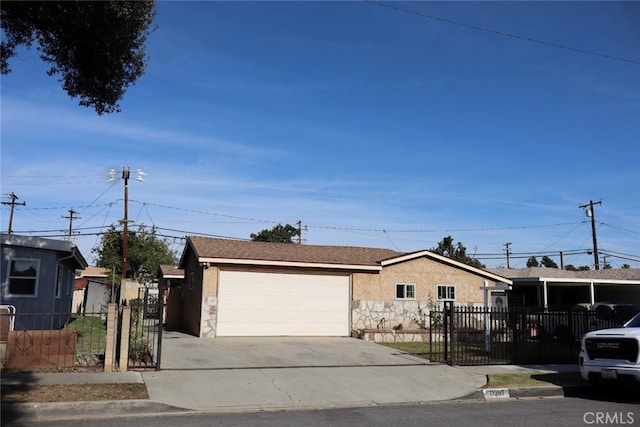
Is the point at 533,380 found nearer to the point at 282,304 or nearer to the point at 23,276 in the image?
the point at 282,304

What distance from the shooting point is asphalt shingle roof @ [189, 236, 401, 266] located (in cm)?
2128

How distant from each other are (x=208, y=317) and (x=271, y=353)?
5.04m

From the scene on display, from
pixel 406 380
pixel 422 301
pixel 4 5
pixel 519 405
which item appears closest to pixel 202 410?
pixel 406 380

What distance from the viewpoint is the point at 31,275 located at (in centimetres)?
1873

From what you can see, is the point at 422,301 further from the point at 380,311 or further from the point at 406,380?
the point at 406,380

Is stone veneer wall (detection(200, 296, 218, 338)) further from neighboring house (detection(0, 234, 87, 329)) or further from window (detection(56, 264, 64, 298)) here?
window (detection(56, 264, 64, 298))

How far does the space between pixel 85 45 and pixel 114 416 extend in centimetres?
604

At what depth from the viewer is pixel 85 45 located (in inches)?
349

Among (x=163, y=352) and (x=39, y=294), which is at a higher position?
(x=39, y=294)

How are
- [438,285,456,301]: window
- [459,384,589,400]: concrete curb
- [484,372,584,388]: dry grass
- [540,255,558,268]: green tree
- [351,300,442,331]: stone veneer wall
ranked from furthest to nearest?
[540,255,558,268]: green tree → [438,285,456,301]: window → [351,300,442,331]: stone veneer wall → [484,372,584,388]: dry grass → [459,384,589,400]: concrete curb

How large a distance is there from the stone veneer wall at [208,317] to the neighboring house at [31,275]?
4.56 metres

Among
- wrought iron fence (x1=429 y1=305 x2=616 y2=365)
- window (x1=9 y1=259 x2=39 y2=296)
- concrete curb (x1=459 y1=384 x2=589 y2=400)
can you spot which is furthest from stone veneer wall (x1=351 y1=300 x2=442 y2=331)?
window (x1=9 y1=259 x2=39 y2=296)

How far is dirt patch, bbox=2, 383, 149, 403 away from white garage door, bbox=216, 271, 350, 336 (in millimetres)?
10510

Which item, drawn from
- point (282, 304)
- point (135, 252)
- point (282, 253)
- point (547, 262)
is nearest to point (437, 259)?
point (282, 253)
